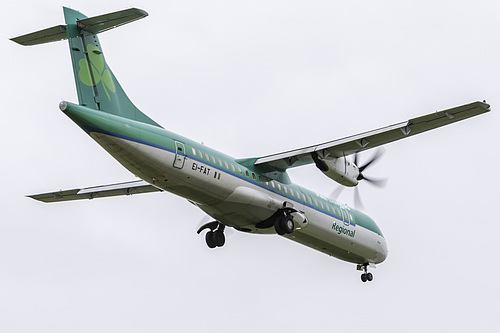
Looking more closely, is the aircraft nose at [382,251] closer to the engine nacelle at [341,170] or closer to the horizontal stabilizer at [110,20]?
the engine nacelle at [341,170]

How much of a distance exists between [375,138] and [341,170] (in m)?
1.92

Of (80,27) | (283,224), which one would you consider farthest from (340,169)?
(80,27)

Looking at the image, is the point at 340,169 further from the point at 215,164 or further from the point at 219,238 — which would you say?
the point at 219,238

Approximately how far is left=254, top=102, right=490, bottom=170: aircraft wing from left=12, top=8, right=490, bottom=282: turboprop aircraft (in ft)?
0.10

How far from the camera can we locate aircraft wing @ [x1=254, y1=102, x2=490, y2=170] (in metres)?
24.9

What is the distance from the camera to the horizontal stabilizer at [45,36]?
2433 centimetres

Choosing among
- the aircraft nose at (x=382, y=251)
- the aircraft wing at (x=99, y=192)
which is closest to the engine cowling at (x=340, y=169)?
the aircraft nose at (x=382, y=251)

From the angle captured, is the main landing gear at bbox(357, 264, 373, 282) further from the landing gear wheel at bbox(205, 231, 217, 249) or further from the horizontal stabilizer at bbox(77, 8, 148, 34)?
the horizontal stabilizer at bbox(77, 8, 148, 34)

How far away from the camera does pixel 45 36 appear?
965 inches

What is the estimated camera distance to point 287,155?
2736cm

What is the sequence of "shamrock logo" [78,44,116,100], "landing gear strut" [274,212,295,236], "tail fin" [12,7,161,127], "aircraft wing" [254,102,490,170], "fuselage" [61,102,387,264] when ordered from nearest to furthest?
1. "fuselage" [61,102,387,264]
2. "tail fin" [12,7,161,127]
3. "shamrock logo" [78,44,116,100]
4. "aircraft wing" [254,102,490,170]
5. "landing gear strut" [274,212,295,236]

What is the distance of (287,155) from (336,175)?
5.80 feet

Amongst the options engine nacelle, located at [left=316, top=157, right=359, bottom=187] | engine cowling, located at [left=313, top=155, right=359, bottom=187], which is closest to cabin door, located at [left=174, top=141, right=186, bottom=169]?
engine cowling, located at [left=313, top=155, right=359, bottom=187]

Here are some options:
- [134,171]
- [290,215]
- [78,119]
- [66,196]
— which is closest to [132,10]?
[78,119]
